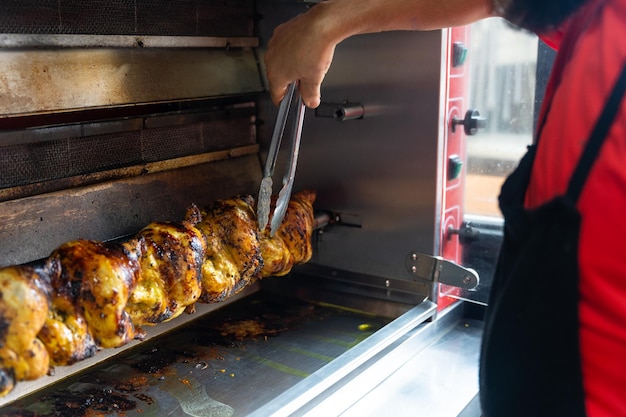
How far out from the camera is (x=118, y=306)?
Answer: 1221mm

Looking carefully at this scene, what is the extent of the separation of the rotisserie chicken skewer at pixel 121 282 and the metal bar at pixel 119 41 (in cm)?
43

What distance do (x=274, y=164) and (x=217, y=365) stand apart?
0.53 meters

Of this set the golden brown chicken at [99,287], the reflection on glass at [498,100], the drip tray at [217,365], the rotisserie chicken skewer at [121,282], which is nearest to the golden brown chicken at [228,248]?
the rotisserie chicken skewer at [121,282]

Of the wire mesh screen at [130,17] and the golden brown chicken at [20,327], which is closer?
the golden brown chicken at [20,327]

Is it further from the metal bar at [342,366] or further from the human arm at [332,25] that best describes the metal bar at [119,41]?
the metal bar at [342,366]

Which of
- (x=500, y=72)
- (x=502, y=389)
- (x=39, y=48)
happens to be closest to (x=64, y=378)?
(x=39, y=48)

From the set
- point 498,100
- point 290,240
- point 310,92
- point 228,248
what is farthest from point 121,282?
point 498,100

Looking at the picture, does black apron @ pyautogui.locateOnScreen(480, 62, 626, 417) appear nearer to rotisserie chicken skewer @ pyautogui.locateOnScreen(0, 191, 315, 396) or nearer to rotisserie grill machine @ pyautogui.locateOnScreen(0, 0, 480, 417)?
rotisserie grill machine @ pyautogui.locateOnScreen(0, 0, 480, 417)

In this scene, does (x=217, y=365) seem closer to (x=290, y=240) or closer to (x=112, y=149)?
(x=290, y=240)

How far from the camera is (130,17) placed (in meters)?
1.59

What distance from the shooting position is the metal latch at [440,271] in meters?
1.79

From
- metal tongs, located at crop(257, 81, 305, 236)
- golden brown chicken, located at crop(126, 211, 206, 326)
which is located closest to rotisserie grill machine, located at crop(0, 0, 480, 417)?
golden brown chicken, located at crop(126, 211, 206, 326)

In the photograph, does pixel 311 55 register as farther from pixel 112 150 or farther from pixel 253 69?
pixel 253 69

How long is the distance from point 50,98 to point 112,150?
0.22 m
